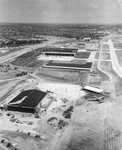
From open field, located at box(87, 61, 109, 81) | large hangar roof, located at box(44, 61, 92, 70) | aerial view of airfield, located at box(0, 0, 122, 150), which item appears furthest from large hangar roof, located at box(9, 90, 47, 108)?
large hangar roof, located at box(44, 61, 92, 70)

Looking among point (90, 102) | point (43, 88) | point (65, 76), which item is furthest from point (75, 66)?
point (90, 102)

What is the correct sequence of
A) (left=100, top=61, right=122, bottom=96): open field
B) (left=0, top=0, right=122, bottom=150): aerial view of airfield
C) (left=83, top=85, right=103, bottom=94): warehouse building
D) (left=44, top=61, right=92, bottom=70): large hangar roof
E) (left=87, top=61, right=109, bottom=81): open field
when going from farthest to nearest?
(left=44, top=61, right=92, bottom=70): large hangar roof → (left=87, top=61, right=109, bottom=81): open field → (left=100, top=61, right=122, bottom=96): open field → (left=83, top=85, right=103, bottom=94): warehouse building → (left=0, top=0, right=122, bottom=150): aerial view of airfield

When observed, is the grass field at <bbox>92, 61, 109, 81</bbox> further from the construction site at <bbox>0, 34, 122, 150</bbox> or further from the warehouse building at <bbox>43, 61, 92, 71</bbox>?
the warehouse building at <bbox>43, 61, 92, 71</bbox>

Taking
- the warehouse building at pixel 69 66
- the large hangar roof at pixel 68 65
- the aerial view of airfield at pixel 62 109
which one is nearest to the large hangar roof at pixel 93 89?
the aerial view of airfield at pixel 62 109

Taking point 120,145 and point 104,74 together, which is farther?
point 104,74

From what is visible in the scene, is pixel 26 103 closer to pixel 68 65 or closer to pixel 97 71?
pixel 97 71

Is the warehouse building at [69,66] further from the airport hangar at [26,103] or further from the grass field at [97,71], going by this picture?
the airport hangar at [26,103]

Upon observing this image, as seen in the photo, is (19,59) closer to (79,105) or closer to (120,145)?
(79,105)
